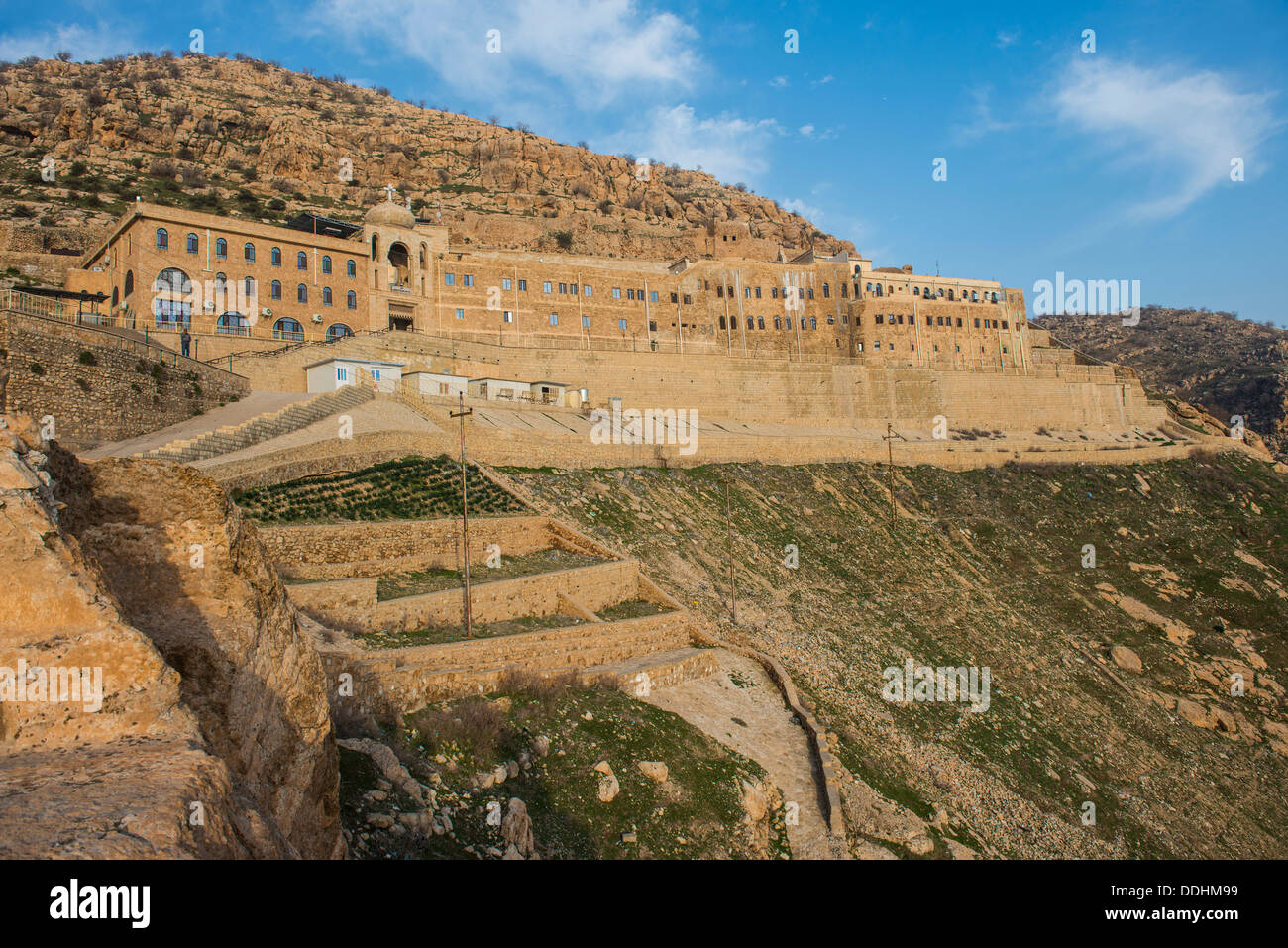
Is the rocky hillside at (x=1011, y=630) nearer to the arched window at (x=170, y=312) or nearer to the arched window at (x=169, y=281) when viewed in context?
the arched window at (x=170, y=312)

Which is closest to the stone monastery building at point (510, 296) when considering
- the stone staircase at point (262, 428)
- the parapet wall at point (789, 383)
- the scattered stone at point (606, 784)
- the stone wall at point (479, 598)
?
the parapet wall at point (789, 383)

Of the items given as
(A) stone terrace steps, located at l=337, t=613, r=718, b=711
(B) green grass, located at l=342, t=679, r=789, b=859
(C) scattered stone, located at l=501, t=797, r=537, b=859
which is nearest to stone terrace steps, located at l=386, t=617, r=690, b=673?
(A) stone terrace steps, located at l=337, t=613, r=718, b=711

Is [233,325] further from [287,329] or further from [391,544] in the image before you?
[391,544]

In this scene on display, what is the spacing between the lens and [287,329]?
1625 inches

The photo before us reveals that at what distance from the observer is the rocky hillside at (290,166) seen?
220 feet

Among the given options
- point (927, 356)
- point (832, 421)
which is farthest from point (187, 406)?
point (927, 356)

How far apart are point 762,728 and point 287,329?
33.1 meters

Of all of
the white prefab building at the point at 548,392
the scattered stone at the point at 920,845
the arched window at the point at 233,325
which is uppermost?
the arched window at the point at 233,325

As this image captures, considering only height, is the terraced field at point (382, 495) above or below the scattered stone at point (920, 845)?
above

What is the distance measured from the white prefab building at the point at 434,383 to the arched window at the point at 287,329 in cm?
638

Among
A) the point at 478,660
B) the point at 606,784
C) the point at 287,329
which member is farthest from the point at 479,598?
the point at 287,329
